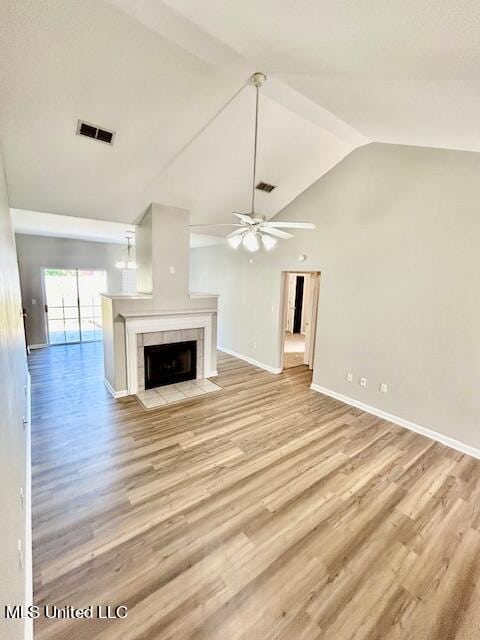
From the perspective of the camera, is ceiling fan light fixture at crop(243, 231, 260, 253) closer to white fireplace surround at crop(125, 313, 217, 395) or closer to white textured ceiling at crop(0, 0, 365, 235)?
white textured ceiling at crop(0, 0, 365, 235)

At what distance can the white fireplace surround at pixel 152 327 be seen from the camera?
14.7 ft

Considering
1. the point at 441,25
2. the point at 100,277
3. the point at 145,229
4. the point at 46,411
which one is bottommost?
the point at 46,411

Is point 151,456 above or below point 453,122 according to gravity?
below

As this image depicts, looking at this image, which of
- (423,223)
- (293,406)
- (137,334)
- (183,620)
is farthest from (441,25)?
(137,334)

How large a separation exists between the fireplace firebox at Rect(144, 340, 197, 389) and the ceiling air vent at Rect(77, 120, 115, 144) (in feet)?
10.1

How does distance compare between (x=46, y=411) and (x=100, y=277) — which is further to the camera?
(x=100, y=277)

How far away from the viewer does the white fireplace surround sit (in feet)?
14.7

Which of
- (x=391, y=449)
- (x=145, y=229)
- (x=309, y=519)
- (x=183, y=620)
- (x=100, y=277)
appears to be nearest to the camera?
(x=183, y=620)

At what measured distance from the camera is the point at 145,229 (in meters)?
4.61

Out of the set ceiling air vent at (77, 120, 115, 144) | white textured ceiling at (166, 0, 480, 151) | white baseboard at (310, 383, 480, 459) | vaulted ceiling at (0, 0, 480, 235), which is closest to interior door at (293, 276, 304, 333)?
white baseboard at (310, 383, 480, 459)

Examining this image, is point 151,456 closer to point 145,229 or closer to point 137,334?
point 137,334

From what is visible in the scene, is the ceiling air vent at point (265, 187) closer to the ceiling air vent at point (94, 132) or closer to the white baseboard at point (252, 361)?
the ceiling air vent at point (94, 132)

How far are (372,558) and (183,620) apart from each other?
4.45 ft

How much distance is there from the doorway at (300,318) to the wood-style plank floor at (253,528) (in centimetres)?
267
